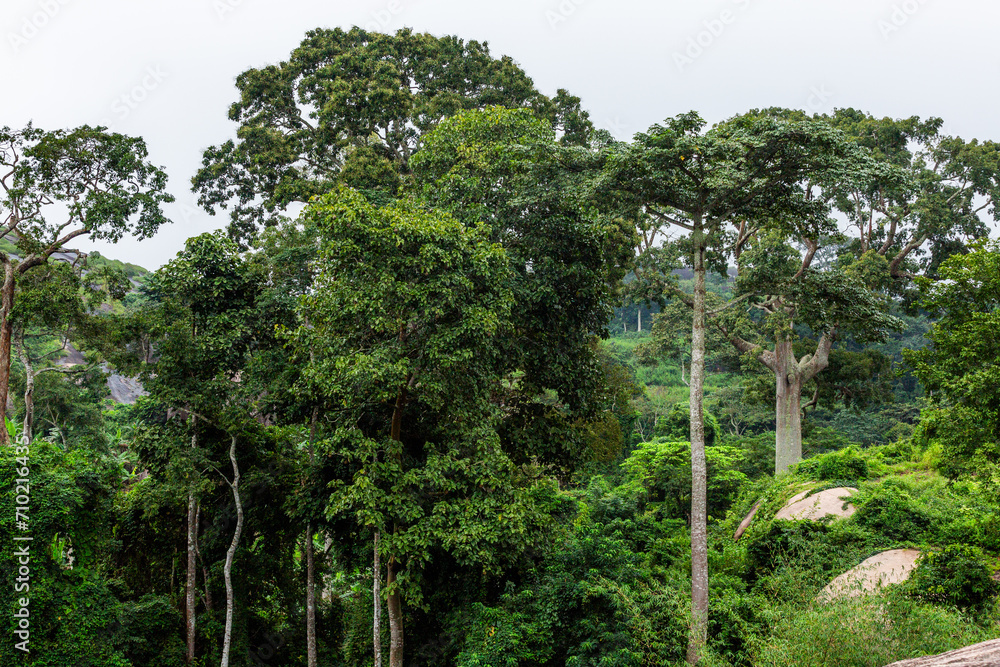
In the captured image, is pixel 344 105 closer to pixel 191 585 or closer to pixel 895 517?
pixel 191 585

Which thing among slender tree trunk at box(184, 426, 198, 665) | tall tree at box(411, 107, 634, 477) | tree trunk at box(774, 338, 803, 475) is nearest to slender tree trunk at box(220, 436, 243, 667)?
slender tree trunk at box(184, 426, 198, 665)

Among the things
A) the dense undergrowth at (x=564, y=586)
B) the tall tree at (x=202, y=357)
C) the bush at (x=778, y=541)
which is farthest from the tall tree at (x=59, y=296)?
the bush at (x=778, y=541)

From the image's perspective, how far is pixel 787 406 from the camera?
20.9 metres

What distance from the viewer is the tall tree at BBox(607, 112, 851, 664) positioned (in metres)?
9.61

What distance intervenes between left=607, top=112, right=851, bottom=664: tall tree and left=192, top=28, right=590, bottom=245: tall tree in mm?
7673

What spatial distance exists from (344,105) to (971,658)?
1687cm

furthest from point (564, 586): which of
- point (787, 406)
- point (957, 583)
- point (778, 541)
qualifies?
point (787, 406)

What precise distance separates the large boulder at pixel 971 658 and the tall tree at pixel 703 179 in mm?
4796

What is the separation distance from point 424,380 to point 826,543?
6.82 m

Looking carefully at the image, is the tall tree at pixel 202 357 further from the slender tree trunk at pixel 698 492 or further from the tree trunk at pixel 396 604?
the slender tree trunk at pixel 698 492

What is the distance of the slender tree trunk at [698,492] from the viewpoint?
9.24 metres

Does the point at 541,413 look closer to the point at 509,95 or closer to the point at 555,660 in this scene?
the point at 555,660

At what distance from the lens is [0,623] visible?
928 cm

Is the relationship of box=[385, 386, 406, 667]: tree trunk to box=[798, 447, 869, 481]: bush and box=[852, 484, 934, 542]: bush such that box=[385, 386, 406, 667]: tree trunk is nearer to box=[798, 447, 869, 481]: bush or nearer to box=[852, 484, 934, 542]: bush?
box=[852, 484, 934, 542]: bush
